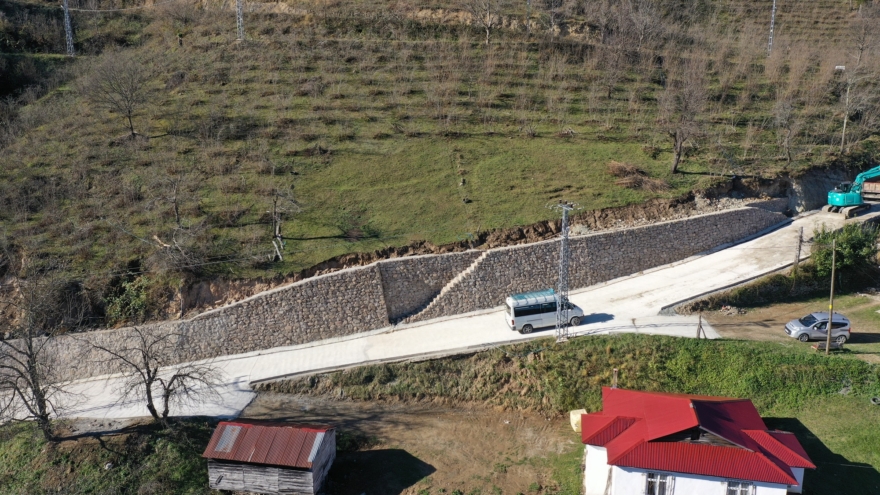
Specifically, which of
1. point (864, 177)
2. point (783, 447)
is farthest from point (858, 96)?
point (783, 447)

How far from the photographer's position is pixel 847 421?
76.6 feet

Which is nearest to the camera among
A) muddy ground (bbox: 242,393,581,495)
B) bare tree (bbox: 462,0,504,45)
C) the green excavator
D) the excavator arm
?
muddy ground (bbox: 242,393,581,495)

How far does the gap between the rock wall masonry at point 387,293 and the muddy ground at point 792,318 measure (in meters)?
5.24

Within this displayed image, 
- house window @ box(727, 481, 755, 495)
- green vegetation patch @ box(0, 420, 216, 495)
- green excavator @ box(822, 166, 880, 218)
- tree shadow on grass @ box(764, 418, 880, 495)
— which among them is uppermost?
green excavator @ box(822, 166, 880, 218)

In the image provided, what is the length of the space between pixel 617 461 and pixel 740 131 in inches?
1274

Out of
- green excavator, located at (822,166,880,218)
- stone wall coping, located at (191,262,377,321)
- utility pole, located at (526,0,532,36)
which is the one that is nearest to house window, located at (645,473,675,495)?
stone wall coping, located at (191,262,377,321)

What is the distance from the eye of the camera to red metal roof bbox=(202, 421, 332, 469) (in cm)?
2180

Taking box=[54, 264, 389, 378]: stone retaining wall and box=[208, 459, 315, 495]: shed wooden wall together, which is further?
box=[54, 264, 389, 378]: stone retaining wall

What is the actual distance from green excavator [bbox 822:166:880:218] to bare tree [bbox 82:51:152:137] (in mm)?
44384

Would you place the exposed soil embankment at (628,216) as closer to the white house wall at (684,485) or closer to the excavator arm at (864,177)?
the excavator arm at (864,177)

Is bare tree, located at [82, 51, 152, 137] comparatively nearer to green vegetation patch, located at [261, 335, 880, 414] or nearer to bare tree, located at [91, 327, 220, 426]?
bare tree, located at [91, 327, 220, 426]

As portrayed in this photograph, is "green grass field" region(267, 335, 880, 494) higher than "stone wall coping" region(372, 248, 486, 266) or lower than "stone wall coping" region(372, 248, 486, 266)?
lower

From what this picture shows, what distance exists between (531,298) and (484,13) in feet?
116

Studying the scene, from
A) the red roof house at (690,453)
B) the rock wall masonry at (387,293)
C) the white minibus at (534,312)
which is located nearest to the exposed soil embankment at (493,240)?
the rock wall masonry at (387,293)
